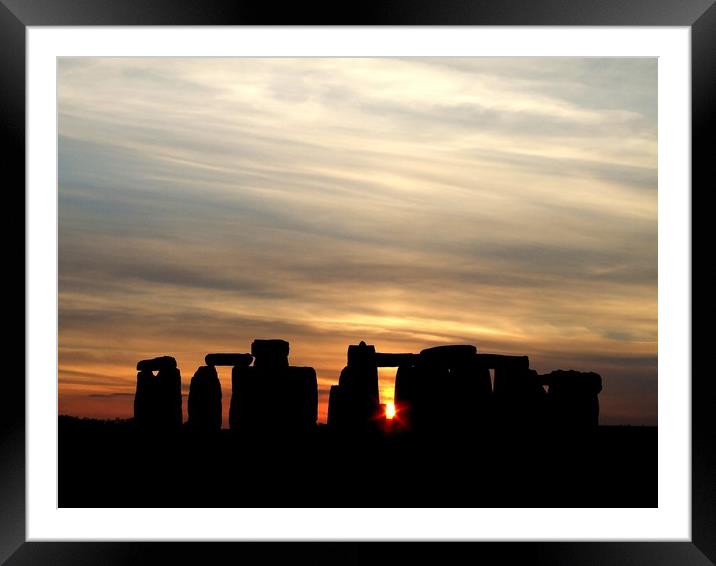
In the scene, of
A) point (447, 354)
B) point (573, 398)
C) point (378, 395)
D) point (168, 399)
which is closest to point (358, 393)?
point (378, 395)

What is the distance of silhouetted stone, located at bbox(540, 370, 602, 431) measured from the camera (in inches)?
334

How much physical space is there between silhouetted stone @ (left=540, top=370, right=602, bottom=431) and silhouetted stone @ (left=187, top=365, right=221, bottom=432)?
313cm

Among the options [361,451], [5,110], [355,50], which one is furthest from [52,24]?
[361,451]

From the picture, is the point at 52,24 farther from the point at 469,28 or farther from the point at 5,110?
the point at 469,28

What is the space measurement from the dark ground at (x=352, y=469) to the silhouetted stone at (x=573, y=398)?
0.22 metres

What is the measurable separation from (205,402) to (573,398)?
3.48m

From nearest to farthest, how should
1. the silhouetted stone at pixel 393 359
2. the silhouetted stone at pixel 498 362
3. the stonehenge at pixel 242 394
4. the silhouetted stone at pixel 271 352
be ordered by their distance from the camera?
the silhouetted stone at pixel 271 352
the silhouetted stone at pixel 393 359
the stonehenge at pixel 242 394
the silhouetted stone at pixel 498 362

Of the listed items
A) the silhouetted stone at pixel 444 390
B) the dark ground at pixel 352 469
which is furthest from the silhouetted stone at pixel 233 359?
the silhouetted stone at pixel 444 390

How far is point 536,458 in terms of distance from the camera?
30.4 feet

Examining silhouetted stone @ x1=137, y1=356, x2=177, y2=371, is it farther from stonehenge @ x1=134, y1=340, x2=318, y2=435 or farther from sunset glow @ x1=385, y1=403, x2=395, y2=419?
sunset glow @ x1=385, y1=403, x2=395, y2=419

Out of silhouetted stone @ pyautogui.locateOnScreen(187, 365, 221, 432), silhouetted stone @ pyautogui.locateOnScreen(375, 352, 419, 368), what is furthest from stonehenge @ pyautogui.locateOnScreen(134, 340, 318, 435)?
silhouetted stone @ pyautogui.locateOnScreen(375, 352, 419, 368)

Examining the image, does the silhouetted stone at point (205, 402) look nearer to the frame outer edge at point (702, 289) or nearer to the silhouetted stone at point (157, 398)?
the silhouetted stone at point (157, 398)

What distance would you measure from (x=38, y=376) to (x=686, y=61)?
1.53m

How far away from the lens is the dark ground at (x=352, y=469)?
725 cm
